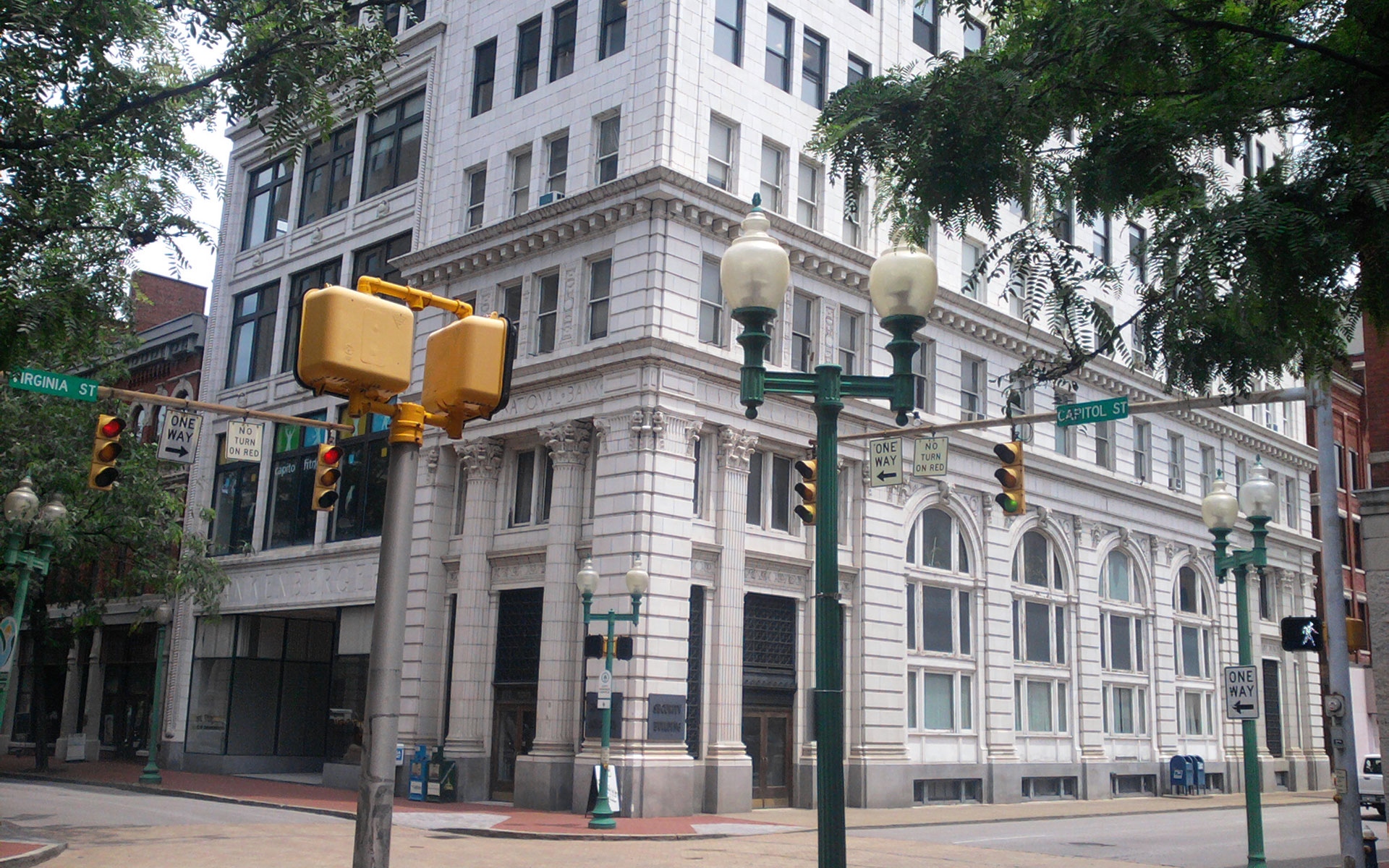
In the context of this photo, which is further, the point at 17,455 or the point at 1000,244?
the point at 17,455

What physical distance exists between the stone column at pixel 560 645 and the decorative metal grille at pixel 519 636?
0.94 meters

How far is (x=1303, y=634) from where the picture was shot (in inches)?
719

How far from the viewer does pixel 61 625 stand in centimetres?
4538

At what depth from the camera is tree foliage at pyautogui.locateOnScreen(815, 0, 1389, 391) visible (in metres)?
9.02

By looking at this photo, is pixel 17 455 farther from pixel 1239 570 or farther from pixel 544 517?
pixel 1239 570

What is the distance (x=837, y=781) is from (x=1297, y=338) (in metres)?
5.15

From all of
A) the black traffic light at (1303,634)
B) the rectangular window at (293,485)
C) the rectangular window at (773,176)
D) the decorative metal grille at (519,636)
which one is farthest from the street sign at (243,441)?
the black traffic light at (1303,634)

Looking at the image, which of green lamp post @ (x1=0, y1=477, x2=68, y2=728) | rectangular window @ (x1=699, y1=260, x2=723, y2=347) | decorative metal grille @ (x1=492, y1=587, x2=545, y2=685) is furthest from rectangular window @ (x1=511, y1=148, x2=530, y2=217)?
green lamp post @ (x1=0, y1=477, x2=68, y2=728)

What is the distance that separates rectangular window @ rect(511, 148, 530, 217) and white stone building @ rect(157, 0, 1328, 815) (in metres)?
0.13

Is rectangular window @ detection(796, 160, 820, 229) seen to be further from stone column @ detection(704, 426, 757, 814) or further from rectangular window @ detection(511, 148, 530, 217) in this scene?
rectangular window @ detection(511, 148, 530, 217)

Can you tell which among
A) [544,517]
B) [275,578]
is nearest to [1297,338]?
[544,517]

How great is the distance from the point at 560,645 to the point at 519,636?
93.9 inches

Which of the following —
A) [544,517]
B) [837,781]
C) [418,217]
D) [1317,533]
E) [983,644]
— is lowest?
[837,781]

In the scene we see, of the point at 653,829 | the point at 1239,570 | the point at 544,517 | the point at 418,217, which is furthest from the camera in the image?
the point at 418,217
